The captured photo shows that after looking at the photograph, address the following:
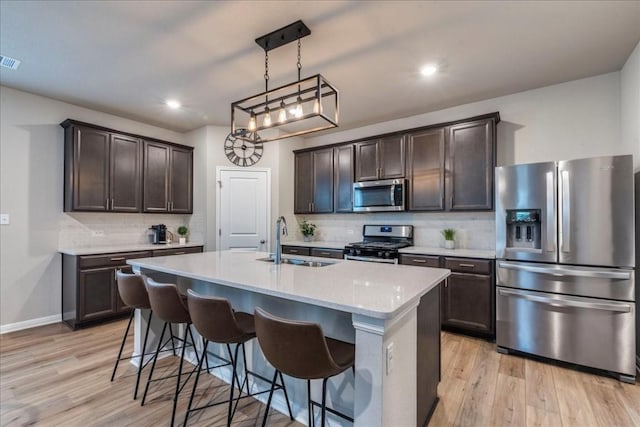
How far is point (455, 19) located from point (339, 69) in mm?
1092

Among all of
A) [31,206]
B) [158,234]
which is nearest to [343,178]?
[158,234]

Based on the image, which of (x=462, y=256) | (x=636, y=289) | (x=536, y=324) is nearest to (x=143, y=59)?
Answer: (x=462, y=256)

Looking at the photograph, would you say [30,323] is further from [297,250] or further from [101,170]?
[297,250]

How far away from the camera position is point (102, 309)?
3586 millimetres

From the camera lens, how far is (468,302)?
10.6ft

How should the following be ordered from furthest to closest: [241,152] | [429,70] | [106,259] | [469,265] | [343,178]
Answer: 1. [241,152]
2. [343,178]
3. [106,259]
4. [469,265]
5. [429,70]

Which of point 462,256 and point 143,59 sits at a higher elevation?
point 143,59

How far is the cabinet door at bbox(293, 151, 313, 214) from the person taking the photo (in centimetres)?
498

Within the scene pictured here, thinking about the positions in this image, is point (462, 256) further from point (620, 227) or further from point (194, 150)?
point (194, 150)

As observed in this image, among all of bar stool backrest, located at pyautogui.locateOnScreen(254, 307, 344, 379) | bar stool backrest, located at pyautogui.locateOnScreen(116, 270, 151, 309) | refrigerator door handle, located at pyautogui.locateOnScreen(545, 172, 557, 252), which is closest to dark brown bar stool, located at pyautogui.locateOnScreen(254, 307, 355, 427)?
bar stool backrest, located at pyautogui.locateOnScreen(254, 307, 344, 379)

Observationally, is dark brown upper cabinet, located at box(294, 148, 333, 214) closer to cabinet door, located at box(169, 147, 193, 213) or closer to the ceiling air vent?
cabinet door, located at box(169, 147, 193, 213)

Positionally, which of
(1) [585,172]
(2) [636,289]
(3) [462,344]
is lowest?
(3) [462,344]

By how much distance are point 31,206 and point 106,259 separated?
3.48 feet

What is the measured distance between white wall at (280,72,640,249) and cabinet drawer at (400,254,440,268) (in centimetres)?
65
